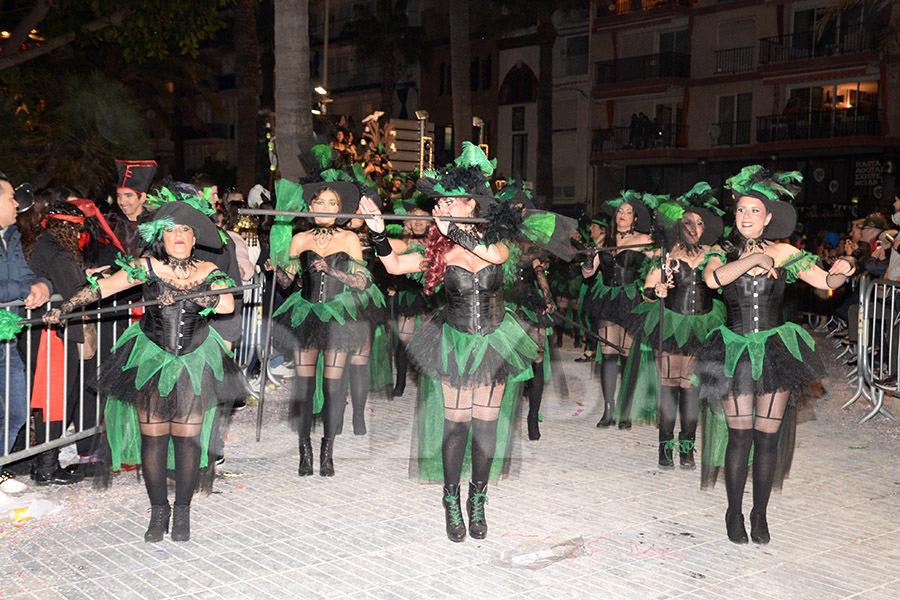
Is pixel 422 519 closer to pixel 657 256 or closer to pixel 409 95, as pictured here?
pixel 657 256

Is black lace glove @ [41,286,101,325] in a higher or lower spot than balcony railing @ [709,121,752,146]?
lower

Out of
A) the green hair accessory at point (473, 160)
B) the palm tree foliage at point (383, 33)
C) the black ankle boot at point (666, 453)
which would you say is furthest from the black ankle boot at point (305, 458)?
the palm tree foliage at point (383, 33)

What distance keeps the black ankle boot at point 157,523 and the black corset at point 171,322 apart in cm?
97

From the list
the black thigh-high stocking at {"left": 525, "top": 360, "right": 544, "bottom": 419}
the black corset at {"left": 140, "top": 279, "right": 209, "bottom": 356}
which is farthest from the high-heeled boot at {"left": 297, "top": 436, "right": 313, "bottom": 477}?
the black thigh-high stocking at {"left": 525, "top": 360, "right": 544, "bottom": 419}

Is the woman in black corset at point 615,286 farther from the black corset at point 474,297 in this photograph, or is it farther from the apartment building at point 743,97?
the apartment building at point 743,97

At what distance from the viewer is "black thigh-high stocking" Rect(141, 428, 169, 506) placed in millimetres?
5625

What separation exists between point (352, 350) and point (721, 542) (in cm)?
323

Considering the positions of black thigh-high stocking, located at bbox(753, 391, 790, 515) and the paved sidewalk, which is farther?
black thigh-high stocking, located at bbox(753, 391, 790, 515)

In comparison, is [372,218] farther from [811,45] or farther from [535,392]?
[811,45]

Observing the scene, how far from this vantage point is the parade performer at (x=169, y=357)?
5598 mm

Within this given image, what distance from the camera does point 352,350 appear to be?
7.50 meters

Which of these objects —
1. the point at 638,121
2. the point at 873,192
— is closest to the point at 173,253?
the point at 873,192

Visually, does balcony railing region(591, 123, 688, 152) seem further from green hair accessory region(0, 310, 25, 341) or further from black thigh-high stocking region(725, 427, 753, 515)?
green hair accessory region(0, 310, 25, 341)

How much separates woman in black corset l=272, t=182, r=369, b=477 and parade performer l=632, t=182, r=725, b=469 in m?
2.56
